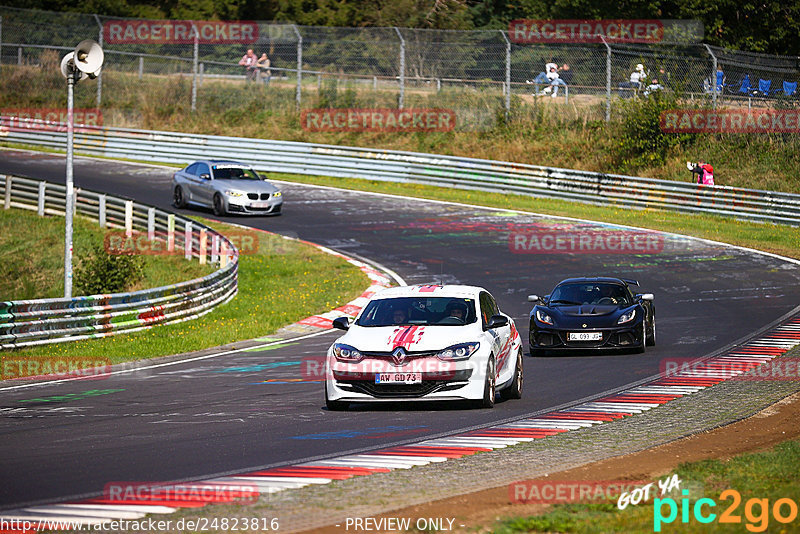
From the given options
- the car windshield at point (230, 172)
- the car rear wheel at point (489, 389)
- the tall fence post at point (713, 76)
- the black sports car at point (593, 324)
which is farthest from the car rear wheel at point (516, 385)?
the tall fence post at point (713, 76)

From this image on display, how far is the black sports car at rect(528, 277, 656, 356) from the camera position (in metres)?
17.7

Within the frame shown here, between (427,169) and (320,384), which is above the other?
(427,169)

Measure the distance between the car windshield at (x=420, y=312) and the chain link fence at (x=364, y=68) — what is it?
85.6ft

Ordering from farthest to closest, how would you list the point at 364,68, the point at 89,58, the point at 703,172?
the point at 364,68
the point at 703,172
the point at 89,58

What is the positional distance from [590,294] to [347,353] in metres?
7.27

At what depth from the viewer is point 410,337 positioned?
12.6 metres

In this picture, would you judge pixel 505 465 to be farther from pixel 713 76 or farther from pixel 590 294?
pixel 713 76

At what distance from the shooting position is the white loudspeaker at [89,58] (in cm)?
1891

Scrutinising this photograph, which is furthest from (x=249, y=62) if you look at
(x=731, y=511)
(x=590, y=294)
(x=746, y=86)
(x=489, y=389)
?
(x=731, y=511)

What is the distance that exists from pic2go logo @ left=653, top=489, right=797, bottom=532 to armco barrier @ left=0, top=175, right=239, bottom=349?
13009mm

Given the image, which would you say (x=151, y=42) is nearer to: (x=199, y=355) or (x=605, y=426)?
(x=199, y=355)

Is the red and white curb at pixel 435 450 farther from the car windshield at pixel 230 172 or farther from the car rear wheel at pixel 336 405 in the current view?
the car windshield at pixel 230 172

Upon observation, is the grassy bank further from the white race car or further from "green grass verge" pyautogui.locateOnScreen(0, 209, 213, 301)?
the white race car

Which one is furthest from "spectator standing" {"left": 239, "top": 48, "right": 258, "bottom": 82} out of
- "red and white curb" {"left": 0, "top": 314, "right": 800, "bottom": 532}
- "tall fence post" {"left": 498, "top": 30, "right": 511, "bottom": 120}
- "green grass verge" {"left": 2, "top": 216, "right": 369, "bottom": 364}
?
"red and white curb" {"left": 0, "top": 314, "right": 800, "bottom": 532}
